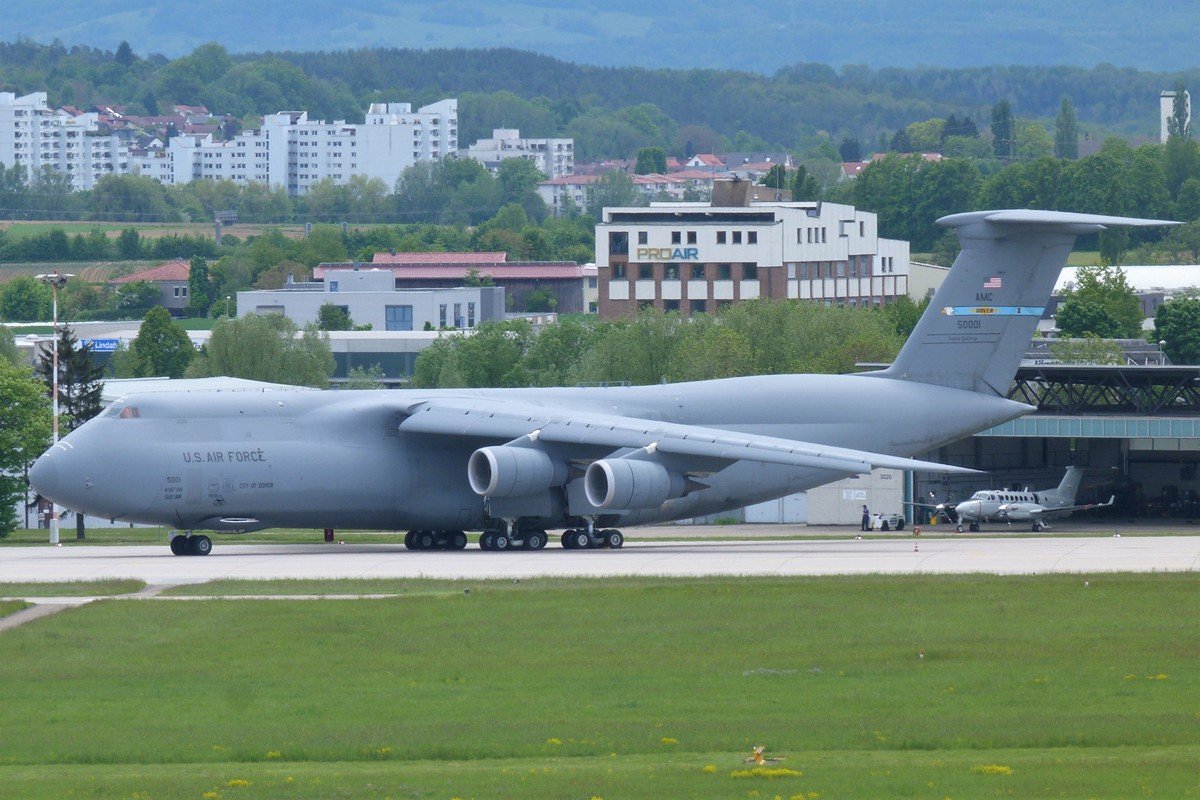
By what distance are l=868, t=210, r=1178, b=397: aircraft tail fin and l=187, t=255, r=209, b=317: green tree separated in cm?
→ 12063

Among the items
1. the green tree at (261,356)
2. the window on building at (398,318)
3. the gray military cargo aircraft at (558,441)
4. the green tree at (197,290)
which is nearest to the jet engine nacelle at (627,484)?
the gray military cargo aircraft at (558,441)

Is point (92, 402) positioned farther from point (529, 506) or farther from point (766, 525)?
point (529, 506)

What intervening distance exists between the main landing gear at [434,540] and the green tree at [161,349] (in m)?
61.2

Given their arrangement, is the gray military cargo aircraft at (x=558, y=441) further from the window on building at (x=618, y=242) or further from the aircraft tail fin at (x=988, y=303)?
the window on building at (x=618, y=242)

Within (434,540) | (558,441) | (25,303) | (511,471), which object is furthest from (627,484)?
(25,303)

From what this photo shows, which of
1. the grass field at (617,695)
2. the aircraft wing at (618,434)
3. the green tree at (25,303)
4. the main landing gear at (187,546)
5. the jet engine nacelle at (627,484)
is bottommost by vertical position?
the grass field at (617,695)

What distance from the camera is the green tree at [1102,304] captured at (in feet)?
337

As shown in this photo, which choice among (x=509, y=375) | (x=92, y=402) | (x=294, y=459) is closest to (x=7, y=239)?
(x=509, y=375)

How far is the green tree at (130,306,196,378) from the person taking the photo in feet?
320

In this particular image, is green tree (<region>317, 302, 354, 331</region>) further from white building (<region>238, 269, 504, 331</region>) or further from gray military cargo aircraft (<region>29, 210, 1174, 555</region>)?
→ gray military cargo aircraft (<region>29, 210, 1174, 555</region>)

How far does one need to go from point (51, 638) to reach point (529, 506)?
1419 centimetres

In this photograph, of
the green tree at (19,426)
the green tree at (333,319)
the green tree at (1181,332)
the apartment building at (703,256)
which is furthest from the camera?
the green tree at (333,319)

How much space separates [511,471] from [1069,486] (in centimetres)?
2941

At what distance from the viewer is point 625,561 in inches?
1303
